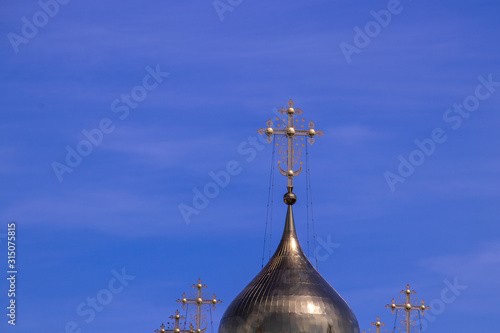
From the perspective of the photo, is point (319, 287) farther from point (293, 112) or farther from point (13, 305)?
point (13, 305)

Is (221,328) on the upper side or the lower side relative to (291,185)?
lower

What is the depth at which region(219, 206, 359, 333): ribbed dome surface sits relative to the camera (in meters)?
62.4

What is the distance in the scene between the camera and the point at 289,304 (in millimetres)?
62656

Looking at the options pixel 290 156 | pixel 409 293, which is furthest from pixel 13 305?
pixel 409 293

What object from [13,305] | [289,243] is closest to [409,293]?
[289,243]

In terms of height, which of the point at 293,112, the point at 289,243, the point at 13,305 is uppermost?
the point at 293,112

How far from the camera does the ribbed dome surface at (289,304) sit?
62.4 meters

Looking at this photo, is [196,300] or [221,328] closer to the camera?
[221,328]

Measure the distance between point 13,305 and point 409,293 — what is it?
1775cm

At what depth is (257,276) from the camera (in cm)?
6475

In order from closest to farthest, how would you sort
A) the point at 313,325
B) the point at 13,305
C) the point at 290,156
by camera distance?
1. the point at 13,305
2. the point at 313,325
3. the point at 290,156

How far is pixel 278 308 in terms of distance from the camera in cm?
6262

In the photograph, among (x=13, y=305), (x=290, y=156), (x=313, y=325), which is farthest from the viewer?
(x=290, y=156)

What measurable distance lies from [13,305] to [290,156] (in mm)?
13580
